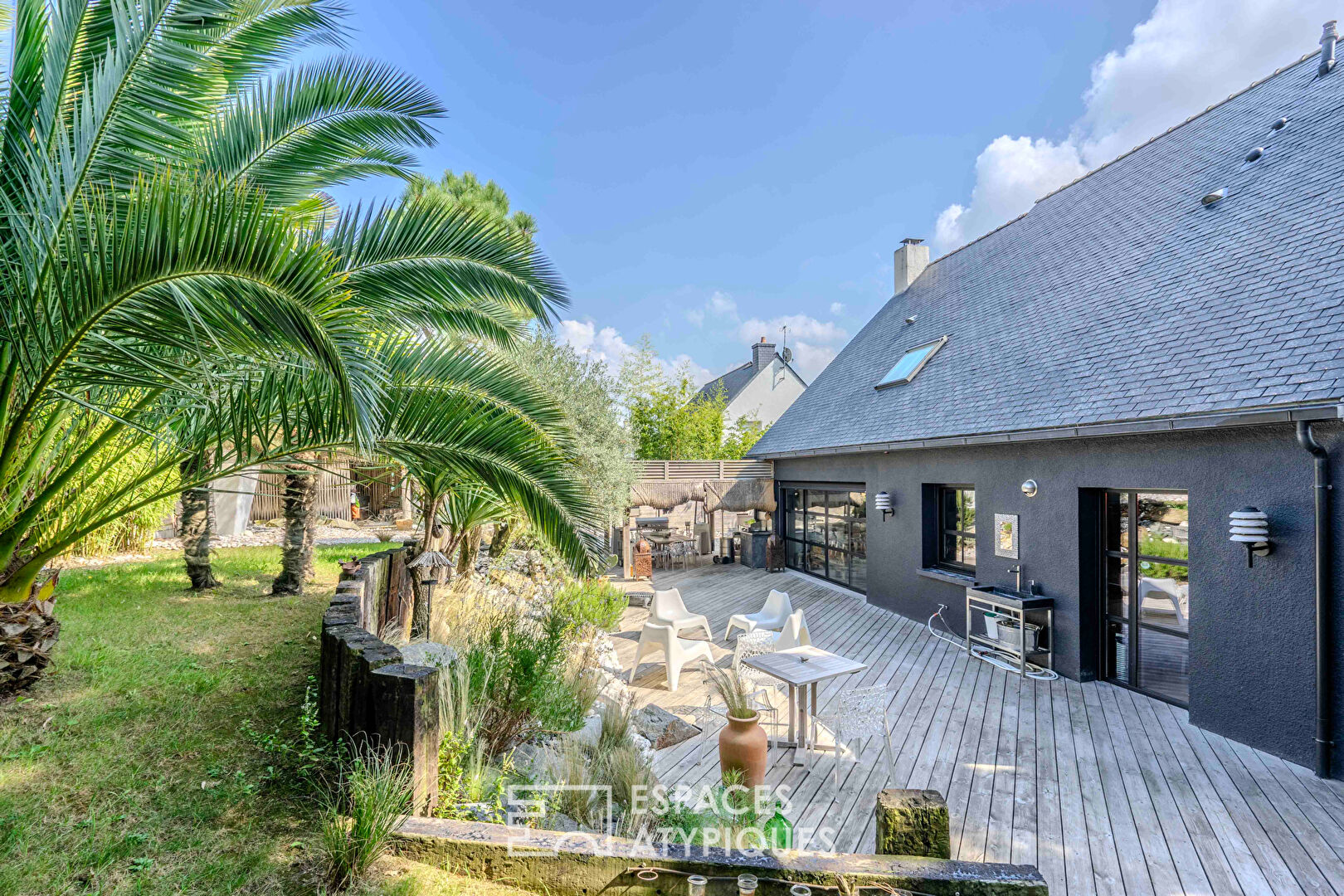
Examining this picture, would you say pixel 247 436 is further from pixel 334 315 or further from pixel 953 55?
pixel 953 55

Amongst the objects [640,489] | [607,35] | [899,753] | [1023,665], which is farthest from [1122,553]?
[607,35]

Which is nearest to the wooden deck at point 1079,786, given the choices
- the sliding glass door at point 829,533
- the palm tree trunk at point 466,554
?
the palm tree trunk at point 466,554

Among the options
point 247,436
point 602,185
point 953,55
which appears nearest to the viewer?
point 247,436

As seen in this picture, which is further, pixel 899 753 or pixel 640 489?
pixel 640 489

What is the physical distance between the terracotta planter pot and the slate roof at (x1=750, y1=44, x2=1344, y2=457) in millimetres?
4074

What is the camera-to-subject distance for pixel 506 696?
3883 mm

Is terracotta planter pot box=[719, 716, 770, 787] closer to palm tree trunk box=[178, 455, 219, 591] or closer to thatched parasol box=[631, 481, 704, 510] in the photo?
palm tree trunk box=[178, 455, 219, 591]

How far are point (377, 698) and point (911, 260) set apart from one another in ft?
43.2

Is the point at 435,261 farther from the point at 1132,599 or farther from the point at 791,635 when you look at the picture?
the point at 1132,599

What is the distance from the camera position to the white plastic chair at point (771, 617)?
7281mm

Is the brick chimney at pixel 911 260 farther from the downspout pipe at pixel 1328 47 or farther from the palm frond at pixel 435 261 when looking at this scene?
the palm frond at pixel 435 261

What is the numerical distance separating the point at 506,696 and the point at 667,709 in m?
2.01

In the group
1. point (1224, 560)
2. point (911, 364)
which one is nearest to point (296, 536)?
point (1224, 560)

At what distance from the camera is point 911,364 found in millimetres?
9695
